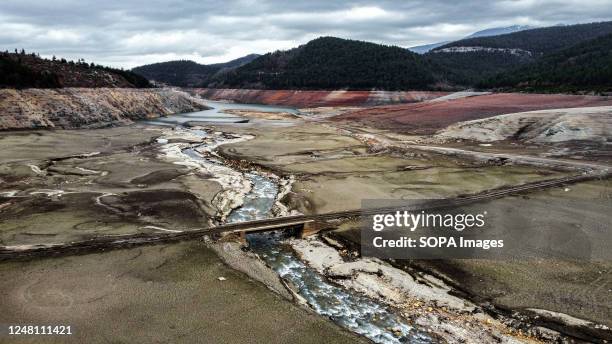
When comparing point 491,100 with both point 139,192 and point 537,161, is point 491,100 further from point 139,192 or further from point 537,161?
point 139,192

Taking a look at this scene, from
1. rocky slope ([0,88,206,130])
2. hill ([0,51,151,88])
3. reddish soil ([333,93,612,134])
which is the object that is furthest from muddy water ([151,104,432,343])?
hill ([0,51,151,88])

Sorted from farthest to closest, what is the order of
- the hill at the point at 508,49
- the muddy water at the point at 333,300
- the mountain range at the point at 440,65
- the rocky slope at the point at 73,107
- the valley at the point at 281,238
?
the hill at the point at 508,49 < the mountain range at the point at 440,65 < the rocky slope at the point at 73,107 < the valley at the point at 281,238 < the muddy water at the point at 333,300

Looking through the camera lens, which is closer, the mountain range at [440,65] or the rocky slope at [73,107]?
the rocky slope at [73,107]

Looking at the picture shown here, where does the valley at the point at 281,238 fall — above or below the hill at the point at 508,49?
below

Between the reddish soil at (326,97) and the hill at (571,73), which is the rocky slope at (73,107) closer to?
the reddish soil at (326,97)

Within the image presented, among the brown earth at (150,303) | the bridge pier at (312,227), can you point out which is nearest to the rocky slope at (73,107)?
the brown earth at (150,303)

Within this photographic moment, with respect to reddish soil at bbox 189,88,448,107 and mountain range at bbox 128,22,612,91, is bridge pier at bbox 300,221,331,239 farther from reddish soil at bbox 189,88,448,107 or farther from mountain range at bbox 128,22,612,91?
reddish soil at bbox 189,88,448,107

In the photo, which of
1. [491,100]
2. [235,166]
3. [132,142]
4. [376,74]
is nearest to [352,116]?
[491,100]
